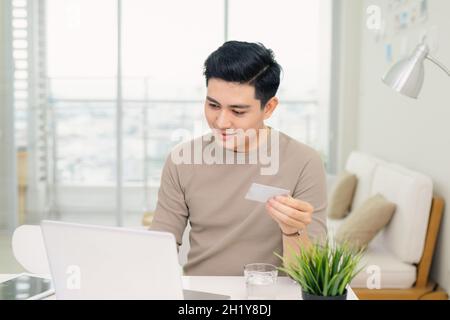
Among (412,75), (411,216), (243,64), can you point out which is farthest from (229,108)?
(411,216)

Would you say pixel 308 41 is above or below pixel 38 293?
above

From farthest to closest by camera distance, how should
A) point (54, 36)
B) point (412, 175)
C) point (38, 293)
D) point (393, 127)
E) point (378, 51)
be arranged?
point (54, 36) → point (378, 51) → point (393, 127) → point (412, 175) → point (38, 293)

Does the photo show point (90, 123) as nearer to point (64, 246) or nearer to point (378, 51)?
point (378, 51)

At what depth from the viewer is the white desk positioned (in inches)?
51.6

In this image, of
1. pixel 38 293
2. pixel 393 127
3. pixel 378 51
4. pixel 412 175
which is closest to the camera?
pixel 38 293

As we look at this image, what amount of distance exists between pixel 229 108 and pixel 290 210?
15.2 inches

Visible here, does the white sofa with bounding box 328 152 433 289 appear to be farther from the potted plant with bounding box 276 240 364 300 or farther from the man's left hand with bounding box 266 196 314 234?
the potted plant with bounding box 276 240 364 300

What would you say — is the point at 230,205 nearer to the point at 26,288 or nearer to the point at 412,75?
the point at 26,288

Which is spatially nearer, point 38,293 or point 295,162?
point 38,293

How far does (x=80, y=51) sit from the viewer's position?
14.0 feet

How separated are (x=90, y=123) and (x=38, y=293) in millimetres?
3191

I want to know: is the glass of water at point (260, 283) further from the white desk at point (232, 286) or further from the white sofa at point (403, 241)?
the white sofa at point (403, 241)

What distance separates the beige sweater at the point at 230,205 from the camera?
1.65 m
